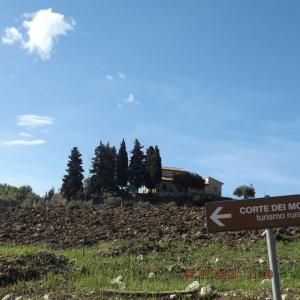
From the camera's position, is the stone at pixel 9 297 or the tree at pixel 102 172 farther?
the tree at pixel 102 172

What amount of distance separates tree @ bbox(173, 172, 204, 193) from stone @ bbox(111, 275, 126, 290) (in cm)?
5891

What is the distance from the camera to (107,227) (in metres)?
13.3

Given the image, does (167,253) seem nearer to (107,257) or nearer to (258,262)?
(107,257)

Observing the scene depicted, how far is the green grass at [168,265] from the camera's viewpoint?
7051 mm

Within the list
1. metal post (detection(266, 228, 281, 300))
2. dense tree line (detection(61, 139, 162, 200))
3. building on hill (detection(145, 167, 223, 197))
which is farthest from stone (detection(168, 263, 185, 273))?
building on hill (detection(145, 167, 223, 197))

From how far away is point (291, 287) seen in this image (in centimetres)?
662

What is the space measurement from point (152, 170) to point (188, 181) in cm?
660

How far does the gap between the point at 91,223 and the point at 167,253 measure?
14.2ft

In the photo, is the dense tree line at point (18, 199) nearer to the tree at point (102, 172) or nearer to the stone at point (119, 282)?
the stone at point (119, 282)

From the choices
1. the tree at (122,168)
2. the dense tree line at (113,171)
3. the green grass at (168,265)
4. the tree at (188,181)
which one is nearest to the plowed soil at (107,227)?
the green grass at (168,265)

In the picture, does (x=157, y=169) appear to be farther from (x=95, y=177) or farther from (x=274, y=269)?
(x=274, y=269)
